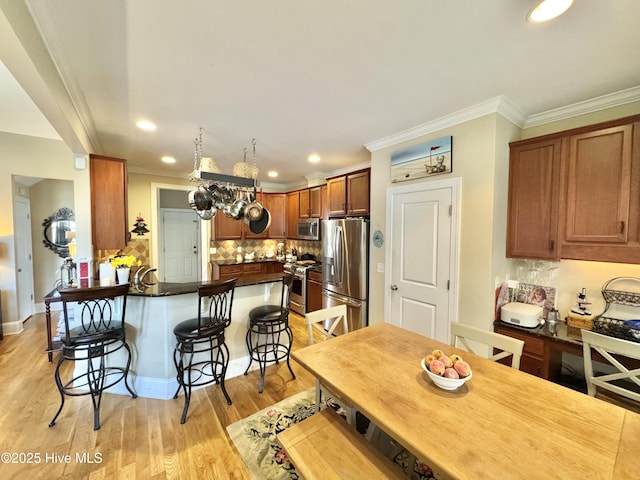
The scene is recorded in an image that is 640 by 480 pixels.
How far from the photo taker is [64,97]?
1887mm

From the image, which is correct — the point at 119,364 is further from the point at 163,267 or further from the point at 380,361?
the point at 163,267

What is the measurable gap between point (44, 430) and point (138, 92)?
8.75ft

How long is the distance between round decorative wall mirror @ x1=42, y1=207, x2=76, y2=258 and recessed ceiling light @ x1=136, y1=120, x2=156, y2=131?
3.18 meters

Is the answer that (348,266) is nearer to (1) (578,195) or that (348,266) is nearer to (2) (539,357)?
(2) (539,357)

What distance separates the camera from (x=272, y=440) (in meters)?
1.87

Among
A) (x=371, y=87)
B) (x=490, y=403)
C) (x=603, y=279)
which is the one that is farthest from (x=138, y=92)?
(x=603, y=279)

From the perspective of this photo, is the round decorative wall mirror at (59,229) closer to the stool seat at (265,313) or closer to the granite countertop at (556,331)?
the stool seat at (265,313)

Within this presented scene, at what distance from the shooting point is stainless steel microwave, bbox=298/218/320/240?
14.8 feet

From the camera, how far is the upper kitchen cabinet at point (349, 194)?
11.4ft

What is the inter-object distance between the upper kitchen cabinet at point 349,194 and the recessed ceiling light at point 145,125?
2.37m

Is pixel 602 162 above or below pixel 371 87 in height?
below

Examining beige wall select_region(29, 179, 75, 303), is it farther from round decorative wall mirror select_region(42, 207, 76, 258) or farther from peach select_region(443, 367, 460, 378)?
peach select_region(443, 367, 460, 378)

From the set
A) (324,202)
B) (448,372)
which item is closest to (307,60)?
(448,372)

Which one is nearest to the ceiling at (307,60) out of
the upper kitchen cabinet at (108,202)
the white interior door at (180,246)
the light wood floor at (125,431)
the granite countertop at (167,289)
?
the upper kitchen cabinet at (108,202)
